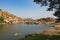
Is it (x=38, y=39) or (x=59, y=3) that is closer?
(x=59, y=3)

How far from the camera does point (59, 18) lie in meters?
42.6

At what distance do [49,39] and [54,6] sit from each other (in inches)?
286

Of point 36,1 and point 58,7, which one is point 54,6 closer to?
point 58,7

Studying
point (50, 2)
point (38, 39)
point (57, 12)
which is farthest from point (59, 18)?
point (38, 39)

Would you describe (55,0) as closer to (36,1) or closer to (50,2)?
(50,2)

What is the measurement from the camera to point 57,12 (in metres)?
42.0

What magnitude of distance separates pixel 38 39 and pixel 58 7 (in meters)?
8.97

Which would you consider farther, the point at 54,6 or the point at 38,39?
the point at 38,39

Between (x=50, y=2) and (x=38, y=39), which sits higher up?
(x=50, y=2)

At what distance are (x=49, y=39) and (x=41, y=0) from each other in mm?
8685

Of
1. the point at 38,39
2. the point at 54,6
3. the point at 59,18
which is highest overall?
the point at 54,6

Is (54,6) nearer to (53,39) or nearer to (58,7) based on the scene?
(58,7)

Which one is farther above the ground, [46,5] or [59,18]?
[46,5]

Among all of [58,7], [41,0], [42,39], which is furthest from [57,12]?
[42,39]
